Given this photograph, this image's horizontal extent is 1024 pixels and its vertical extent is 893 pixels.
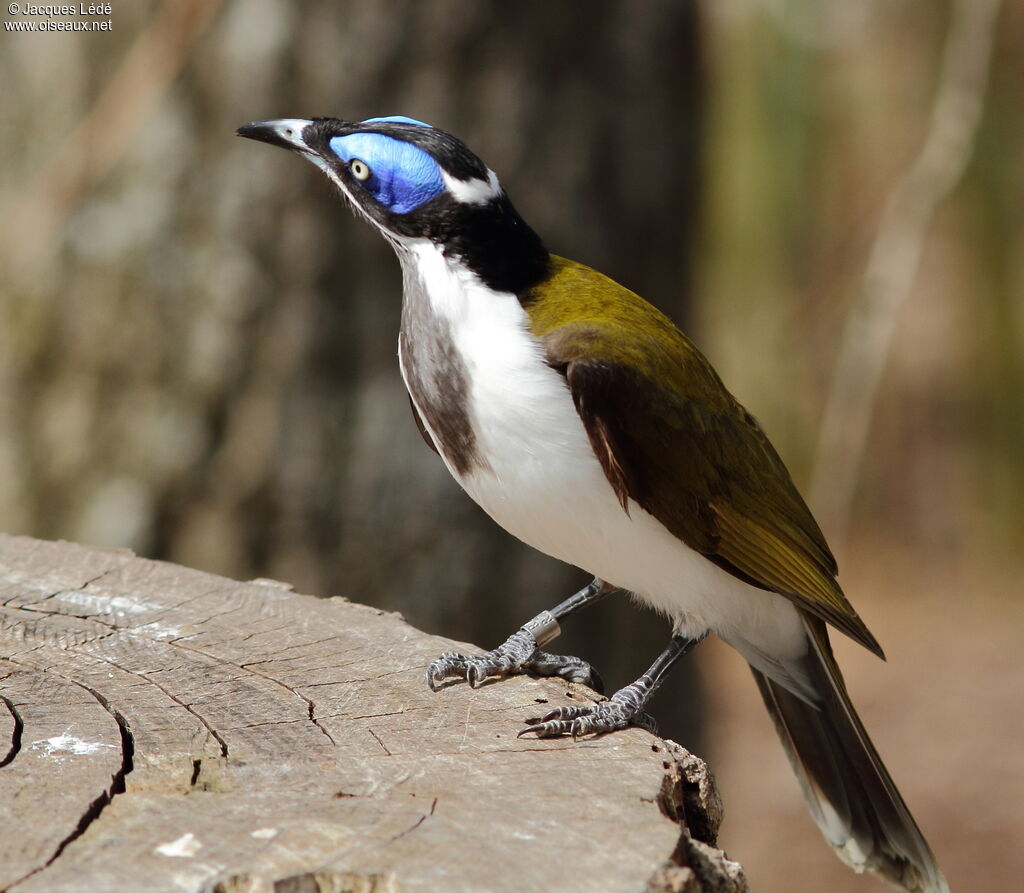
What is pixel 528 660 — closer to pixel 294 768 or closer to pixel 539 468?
pixel 539 468

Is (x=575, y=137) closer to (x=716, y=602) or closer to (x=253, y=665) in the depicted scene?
(x=716, y=602)

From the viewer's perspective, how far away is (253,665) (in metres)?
3.35

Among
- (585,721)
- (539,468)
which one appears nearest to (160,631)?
(539,468)

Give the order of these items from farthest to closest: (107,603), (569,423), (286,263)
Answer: (286,263) < (107,603) < (569,423)

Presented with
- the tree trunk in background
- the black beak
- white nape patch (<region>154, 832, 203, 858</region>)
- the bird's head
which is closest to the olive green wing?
the bird's head

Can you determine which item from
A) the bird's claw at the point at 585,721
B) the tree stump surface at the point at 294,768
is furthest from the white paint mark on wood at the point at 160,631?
the bird's claw at the point at 585,721

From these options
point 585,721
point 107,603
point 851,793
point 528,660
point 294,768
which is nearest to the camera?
point 294,768

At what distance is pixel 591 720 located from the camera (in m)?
3.12

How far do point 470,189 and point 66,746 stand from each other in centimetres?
171

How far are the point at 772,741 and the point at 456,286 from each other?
6430 mm

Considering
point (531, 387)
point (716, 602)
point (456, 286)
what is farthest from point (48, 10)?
point (716, 602)

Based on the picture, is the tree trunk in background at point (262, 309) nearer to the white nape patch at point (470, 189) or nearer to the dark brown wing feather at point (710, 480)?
the white nape patch at point (470, 189)

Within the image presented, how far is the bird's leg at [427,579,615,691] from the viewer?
11.1 feet

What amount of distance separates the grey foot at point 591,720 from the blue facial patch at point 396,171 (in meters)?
1.39
